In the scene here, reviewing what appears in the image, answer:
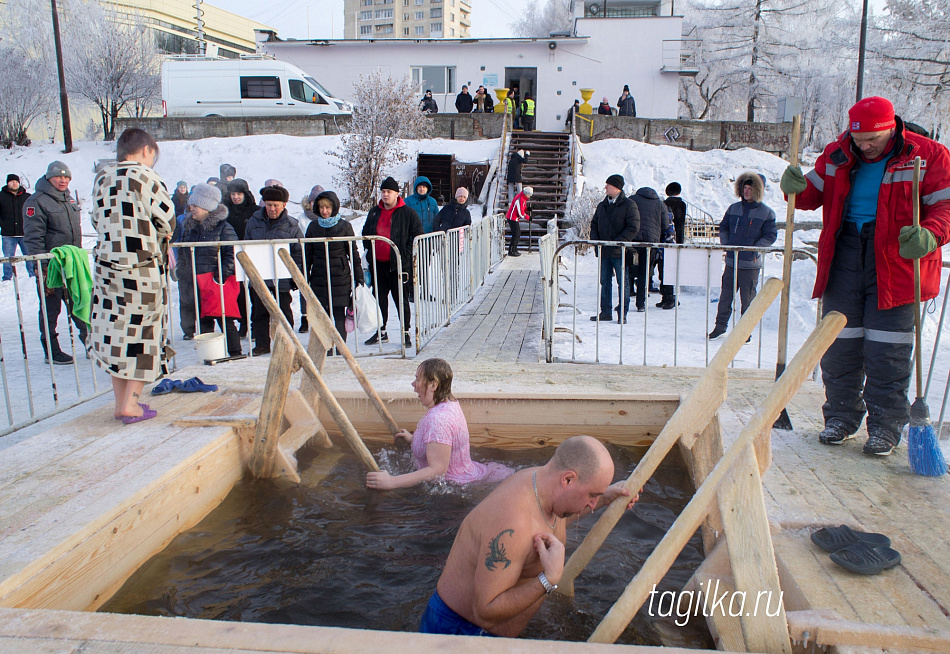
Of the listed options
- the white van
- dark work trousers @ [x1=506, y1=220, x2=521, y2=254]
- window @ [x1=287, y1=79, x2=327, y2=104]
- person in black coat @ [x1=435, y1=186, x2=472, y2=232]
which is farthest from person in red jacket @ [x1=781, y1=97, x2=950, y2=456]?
window @ [x1=287, y1=79, x2=327, y2=104]

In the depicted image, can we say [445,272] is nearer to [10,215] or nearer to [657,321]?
[657,321]

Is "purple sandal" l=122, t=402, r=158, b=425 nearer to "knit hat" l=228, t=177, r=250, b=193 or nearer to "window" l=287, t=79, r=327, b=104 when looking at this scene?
"knit hat" l=228, t=177, r=250, b=193

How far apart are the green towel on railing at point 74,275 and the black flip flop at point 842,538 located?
4878 mm

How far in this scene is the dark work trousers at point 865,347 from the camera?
352 cm


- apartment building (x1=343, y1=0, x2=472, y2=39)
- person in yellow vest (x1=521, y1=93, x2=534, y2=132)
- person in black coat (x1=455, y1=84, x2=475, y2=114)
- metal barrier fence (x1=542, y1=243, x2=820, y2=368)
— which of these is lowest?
metal barrier fence (x1=542, y1=243, x2=820, y2=368)

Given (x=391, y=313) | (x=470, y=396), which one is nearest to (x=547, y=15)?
(x=391, y=313)

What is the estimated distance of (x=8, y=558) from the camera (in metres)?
2.52

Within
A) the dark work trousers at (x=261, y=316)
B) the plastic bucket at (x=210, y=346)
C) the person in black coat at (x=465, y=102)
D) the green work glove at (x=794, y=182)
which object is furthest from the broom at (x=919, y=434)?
the person in black coat at (x=465, y=102)

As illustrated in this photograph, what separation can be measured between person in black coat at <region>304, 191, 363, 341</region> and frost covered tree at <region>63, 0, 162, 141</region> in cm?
2712

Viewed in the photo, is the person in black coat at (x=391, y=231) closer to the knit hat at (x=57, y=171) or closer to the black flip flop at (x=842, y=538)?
the knit hat at (x=57, y=171)

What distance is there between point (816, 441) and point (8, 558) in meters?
3.98

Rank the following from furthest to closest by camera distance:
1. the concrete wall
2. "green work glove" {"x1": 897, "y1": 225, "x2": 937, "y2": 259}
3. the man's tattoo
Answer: the concrete wall
"green work glove" {"x1": 897, "y1": 225, "x2": 937, "y2": 259}
the man's tattoo

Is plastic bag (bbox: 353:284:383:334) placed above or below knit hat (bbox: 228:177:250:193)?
below

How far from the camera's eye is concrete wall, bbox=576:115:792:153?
24.7 meters
